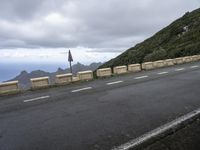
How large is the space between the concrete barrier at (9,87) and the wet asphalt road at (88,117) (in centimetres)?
296

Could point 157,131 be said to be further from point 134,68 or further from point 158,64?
point 158,64

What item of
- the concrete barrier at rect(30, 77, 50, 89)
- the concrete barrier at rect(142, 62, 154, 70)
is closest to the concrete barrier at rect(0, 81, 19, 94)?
the concrete barrier at rect(30, 77, 50, 89)

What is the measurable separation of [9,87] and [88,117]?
779 centimetres

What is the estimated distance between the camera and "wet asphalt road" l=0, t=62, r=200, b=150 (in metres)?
5.93

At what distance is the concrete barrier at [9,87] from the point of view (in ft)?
45.9

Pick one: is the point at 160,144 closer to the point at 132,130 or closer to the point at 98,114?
the point at 132,130

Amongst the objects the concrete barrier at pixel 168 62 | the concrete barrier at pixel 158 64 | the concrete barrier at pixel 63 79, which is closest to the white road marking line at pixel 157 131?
the concrete barrier at pixel 63 79

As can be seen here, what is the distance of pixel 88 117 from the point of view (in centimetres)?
773

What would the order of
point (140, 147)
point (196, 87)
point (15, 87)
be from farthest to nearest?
point (15, 87), point (196, 87), point (140, 147)

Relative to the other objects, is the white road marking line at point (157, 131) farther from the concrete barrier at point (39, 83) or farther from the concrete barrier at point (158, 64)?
the concrete barrier at point (158, 64)

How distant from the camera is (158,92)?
1140 centimetres

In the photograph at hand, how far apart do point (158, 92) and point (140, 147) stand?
6.21 m

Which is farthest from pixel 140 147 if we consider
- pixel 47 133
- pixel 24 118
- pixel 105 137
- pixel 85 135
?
pixel 24 118

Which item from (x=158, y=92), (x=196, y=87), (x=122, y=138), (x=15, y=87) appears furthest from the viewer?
(x=15, y=87)
